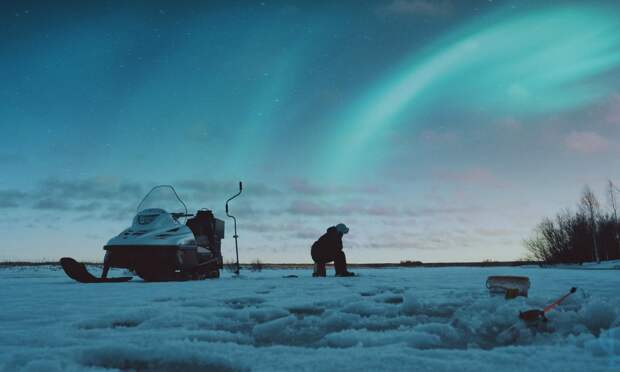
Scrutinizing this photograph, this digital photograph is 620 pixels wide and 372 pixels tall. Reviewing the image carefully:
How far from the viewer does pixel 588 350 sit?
231 cm

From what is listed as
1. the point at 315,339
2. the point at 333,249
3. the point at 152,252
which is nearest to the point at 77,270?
the point at 152,252

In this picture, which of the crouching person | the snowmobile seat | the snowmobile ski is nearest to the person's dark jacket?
the crouching person

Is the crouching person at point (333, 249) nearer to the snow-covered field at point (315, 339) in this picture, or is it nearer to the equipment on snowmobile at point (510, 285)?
the equipment on snowmobile at point (510, 285)

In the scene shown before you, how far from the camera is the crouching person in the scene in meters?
11.2

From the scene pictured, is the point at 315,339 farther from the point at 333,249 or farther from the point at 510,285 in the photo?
the point at 333,249

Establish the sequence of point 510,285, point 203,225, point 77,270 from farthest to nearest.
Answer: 1. point 203,225
2. point 77,270
3. point 510,285

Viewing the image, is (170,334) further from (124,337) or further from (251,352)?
(251,352)

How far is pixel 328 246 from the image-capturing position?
1127cm

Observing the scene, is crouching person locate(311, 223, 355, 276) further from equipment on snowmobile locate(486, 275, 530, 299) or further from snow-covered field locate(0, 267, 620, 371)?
snow-covered field locate(0, 267, 620, 371)

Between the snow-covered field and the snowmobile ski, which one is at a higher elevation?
the snowmobile ski

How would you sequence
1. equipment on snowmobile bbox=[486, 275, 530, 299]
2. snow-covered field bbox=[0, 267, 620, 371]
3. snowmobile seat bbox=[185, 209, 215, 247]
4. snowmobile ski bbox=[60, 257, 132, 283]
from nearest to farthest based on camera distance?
snow-covered field bbox=[0, 267, 620, 371] < equipment on snowmobile bbox=[486, 275, 530, 299] < snowmobile ski bbox=[60, 257, 132, 283] < snowmobile seat bbox=[185, 209, 215, 247]

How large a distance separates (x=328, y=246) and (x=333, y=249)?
0.48 ft

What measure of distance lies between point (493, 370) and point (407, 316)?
70.2 inches

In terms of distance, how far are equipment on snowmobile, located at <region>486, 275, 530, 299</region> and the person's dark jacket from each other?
18.8 feet
